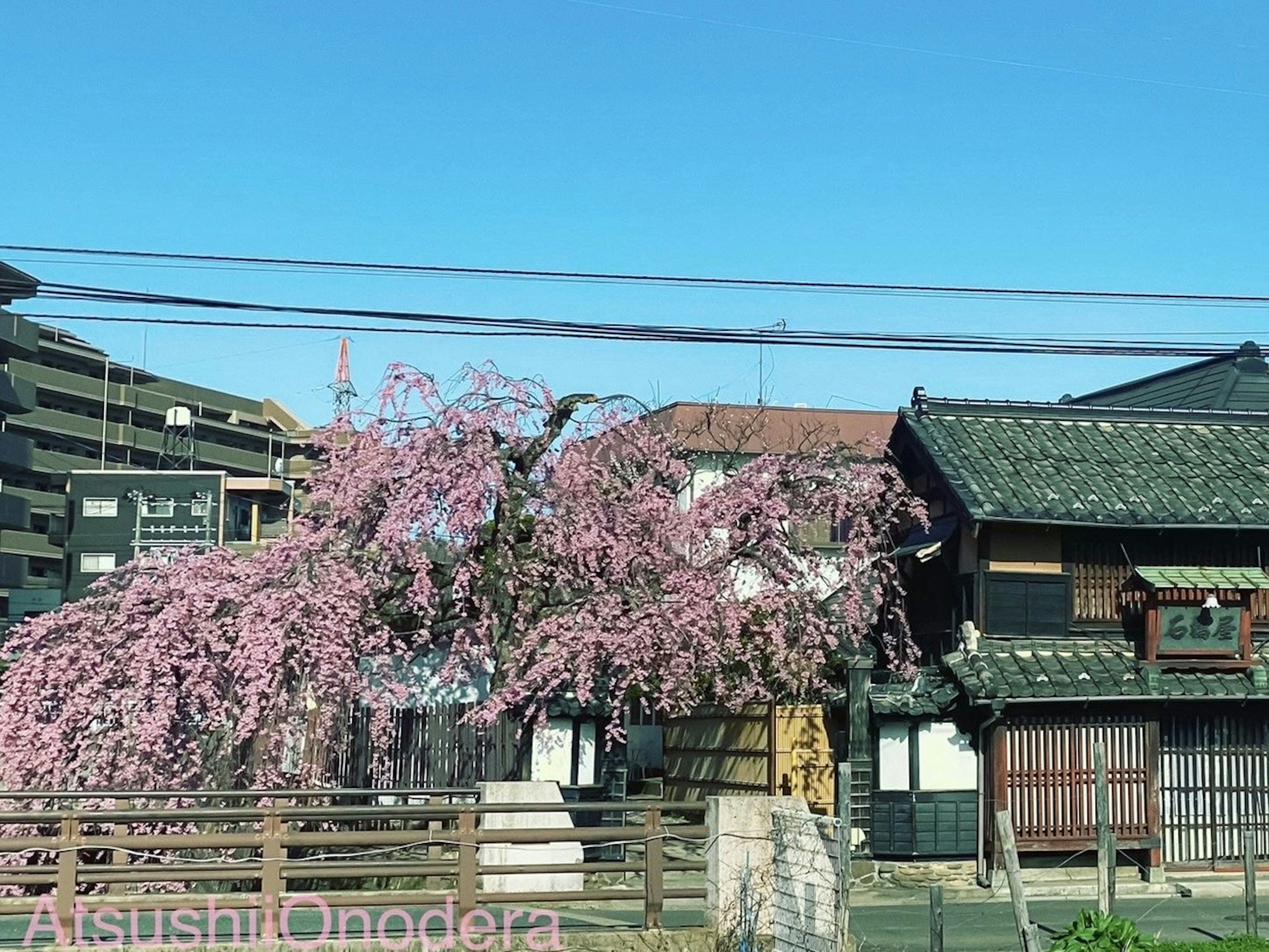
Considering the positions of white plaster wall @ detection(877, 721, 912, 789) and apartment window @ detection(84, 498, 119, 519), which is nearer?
white plaster wall @ detection(877, 721, 912, 789)

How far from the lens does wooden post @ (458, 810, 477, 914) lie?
13641 millimetres

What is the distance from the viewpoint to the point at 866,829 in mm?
21328

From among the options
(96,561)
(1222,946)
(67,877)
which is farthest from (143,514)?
(1222,946)

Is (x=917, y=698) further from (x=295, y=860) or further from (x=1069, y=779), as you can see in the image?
(x=295, y=860)

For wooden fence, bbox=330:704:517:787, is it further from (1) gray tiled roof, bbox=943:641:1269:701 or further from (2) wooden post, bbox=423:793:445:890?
(1) gray tiled roof, bbox=943:641:1269:701

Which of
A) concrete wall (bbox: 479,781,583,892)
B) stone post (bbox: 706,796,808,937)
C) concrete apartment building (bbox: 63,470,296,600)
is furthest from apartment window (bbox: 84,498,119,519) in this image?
stone post (bbox: 706,796,808,937)

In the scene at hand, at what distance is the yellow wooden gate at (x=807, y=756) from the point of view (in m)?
22.8

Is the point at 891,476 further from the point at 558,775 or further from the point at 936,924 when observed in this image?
the point at 936,924

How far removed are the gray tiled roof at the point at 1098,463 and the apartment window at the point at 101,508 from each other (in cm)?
5450

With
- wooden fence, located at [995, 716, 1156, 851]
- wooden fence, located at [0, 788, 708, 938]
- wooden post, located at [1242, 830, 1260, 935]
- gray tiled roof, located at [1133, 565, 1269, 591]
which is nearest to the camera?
wooden fence, located at [0, 788, 708, 938]

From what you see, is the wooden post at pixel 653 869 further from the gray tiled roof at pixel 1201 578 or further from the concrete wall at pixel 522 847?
the gray tiled roof at pixel 1201 578

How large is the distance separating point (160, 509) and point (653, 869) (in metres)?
58.9

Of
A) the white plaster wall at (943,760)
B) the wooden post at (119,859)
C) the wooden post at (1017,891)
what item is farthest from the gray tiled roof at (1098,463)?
the wooden post at (119,859)

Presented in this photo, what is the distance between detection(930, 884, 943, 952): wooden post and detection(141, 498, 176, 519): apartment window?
60.1 metres
